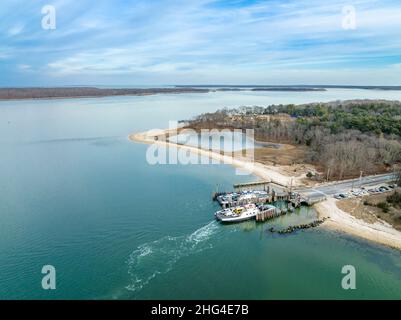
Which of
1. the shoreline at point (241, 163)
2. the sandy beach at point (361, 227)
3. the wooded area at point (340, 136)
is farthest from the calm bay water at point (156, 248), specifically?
the wooded area at point (340, 136)

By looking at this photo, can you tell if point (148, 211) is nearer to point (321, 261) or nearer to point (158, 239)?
point (158, 239)

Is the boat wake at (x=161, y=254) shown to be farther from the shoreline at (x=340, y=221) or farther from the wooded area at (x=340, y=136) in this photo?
the wooded area at (x=340, y=136)

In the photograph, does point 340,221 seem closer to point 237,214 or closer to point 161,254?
point 237,214

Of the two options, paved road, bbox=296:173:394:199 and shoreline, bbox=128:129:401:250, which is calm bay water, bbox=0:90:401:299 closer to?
shoreline, bbox=128:129:401:250

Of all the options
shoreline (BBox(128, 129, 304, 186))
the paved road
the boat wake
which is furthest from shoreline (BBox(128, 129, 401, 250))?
the boat wake

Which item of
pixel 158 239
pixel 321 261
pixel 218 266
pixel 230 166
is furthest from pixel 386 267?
pixel 230 166

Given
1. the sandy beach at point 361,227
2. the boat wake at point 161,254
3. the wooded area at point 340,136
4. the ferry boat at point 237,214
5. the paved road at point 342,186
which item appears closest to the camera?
the boat wake at point 161,254
